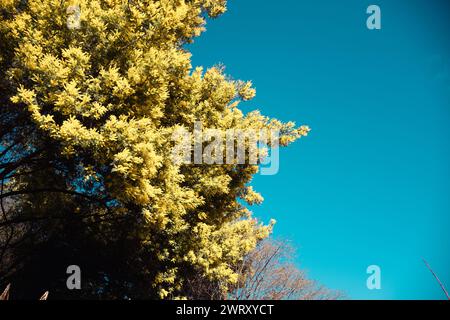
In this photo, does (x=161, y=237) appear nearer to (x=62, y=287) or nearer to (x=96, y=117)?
(x=96, y=117)

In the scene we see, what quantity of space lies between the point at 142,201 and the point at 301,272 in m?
12.6

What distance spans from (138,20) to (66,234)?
8.62 m

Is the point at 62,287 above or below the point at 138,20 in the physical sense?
below

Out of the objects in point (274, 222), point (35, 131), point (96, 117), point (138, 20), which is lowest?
point (274, 222)

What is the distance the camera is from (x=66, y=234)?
448 inches

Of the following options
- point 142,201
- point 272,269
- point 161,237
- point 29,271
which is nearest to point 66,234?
point 29,271

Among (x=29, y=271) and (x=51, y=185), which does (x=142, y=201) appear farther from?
(x=29, y=271)

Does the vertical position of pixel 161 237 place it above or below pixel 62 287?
above

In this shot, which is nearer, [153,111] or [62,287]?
[153,111]

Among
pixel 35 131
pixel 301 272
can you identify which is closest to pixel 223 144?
pixel 35 131

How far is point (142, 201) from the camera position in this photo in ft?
20.0
